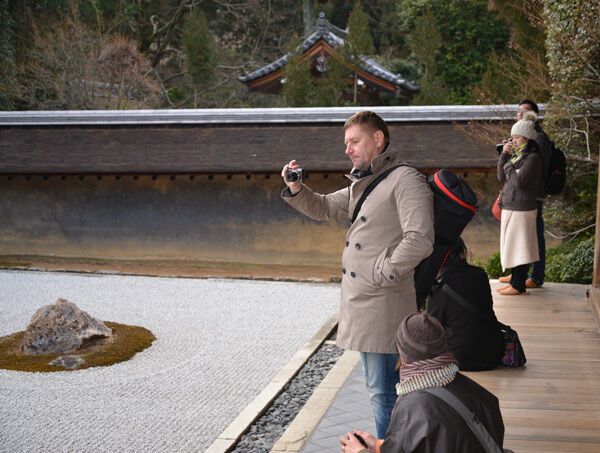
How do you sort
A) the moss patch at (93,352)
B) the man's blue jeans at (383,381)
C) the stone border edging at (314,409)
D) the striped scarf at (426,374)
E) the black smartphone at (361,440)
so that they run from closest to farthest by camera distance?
the striped scarf at (426,374) → the black smartphone at (361,440) → the man's blue jeans at (383,381) → the stone border edging at (314,409) → the moss patch at (93,352)

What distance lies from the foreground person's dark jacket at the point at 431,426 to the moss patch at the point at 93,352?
16.2ft

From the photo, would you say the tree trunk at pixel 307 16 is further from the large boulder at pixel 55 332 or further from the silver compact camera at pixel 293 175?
the silver compact camera at pixel 293 175

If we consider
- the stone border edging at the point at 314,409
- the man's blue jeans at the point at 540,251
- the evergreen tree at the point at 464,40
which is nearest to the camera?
the stone border edging at the point at 314,409

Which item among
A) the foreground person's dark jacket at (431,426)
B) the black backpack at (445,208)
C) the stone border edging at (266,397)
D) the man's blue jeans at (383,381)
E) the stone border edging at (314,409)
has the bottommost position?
the stone border edging at (266,397)

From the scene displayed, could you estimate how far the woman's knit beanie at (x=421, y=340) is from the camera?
8.46 ft

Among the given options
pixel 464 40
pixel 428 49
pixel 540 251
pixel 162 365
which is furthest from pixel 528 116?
pixel 464 40

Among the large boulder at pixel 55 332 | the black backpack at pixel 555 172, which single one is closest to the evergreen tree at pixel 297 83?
the large boulder at pixel 55 332

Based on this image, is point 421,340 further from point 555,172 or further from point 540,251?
point 540,251

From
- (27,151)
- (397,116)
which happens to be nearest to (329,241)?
(397,116)

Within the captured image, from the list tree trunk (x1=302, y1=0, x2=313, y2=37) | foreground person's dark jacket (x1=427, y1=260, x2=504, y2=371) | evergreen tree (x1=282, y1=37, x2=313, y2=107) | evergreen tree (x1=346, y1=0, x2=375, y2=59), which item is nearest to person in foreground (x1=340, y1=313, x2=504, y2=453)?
foreground person's dark jacket (x1=427, y1=260, x2=504, y2=371)

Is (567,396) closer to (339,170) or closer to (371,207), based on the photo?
(371,207)

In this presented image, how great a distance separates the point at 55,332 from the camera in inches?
290

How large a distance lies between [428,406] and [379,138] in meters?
1.33

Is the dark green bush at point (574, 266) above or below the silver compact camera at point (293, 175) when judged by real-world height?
below
